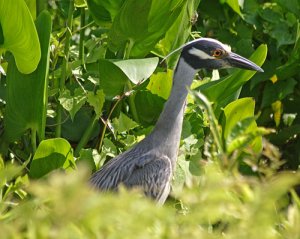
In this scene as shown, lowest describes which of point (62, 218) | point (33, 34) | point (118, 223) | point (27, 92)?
point (27, 92)

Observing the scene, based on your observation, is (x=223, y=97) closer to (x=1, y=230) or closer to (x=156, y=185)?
(x=156, y=185)

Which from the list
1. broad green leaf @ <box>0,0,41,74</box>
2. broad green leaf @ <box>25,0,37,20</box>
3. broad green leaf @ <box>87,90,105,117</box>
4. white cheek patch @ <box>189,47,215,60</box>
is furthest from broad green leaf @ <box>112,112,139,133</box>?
broad green leaf @ <box>25,0,37,20</box>

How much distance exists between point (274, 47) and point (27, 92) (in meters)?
1.90

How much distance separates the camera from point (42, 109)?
14.0 ft

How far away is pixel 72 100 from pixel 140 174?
20.7 inches

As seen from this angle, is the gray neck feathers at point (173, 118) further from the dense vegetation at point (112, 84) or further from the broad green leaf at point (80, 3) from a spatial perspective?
the broad green leaf at point (80, 3)

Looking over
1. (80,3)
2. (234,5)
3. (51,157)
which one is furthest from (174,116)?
(234,5)

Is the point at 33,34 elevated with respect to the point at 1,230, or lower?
lower

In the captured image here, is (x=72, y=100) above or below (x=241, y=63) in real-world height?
below

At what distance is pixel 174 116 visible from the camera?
4.30m

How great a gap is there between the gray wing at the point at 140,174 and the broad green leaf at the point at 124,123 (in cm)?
20

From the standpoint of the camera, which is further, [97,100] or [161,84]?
[161,84]

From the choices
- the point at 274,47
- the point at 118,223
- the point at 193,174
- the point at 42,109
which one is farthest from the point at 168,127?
the point at 118,223

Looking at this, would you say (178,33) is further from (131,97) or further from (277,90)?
(277,90)
